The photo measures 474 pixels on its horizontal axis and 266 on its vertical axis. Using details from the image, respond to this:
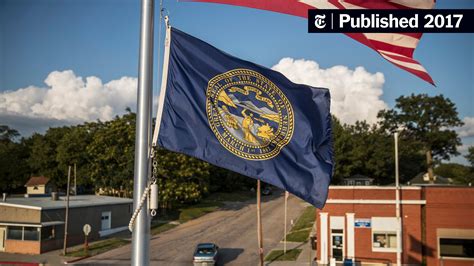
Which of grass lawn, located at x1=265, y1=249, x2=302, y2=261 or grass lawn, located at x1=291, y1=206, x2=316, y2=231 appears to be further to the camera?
grass lawn, located at x1=291, y1=206, x2=316, y2=231

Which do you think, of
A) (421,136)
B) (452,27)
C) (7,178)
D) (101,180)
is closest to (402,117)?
(421,136)

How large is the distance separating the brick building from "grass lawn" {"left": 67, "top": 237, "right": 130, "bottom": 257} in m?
15.8

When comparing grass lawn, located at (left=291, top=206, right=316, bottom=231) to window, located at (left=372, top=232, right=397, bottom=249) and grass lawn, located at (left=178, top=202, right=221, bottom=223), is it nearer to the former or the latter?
grass lawn, located at (left=178, top=202, right=221, bottom=223)

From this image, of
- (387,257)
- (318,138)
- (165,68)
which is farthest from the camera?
(387,257)

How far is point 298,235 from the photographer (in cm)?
4006

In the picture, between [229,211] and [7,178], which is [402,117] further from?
[7,178]

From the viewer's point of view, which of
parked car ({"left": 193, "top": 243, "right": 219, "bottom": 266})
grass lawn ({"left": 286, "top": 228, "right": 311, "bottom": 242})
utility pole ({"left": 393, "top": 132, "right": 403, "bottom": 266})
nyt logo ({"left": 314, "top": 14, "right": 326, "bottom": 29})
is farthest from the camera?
grass lawn ({"left": 286, "top": 228, "right": 311, "bottom": 242})

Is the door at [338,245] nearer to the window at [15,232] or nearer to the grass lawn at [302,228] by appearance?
the grass lawn at [302,228]

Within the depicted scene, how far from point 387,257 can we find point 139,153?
26.9 metres

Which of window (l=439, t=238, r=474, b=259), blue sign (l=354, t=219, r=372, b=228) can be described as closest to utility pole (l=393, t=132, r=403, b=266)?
blue sign (l=354, t=219, r=372, b=228)

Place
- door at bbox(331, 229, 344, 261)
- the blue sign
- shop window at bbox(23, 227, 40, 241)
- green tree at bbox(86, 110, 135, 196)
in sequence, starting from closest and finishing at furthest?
1. the blue sign
2. door at bbox(331, 229, 344, 261)
3. shop window at bbox(23, 227, 40, 241)
4. green tree at bbox(86, 110, 135, 196)

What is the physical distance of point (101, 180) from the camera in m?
52.6

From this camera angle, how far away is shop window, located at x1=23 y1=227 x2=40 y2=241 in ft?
112

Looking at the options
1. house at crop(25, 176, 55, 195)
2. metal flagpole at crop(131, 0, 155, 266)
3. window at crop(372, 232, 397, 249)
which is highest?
metal flagpole at crop(131, 0, 155, 266)
